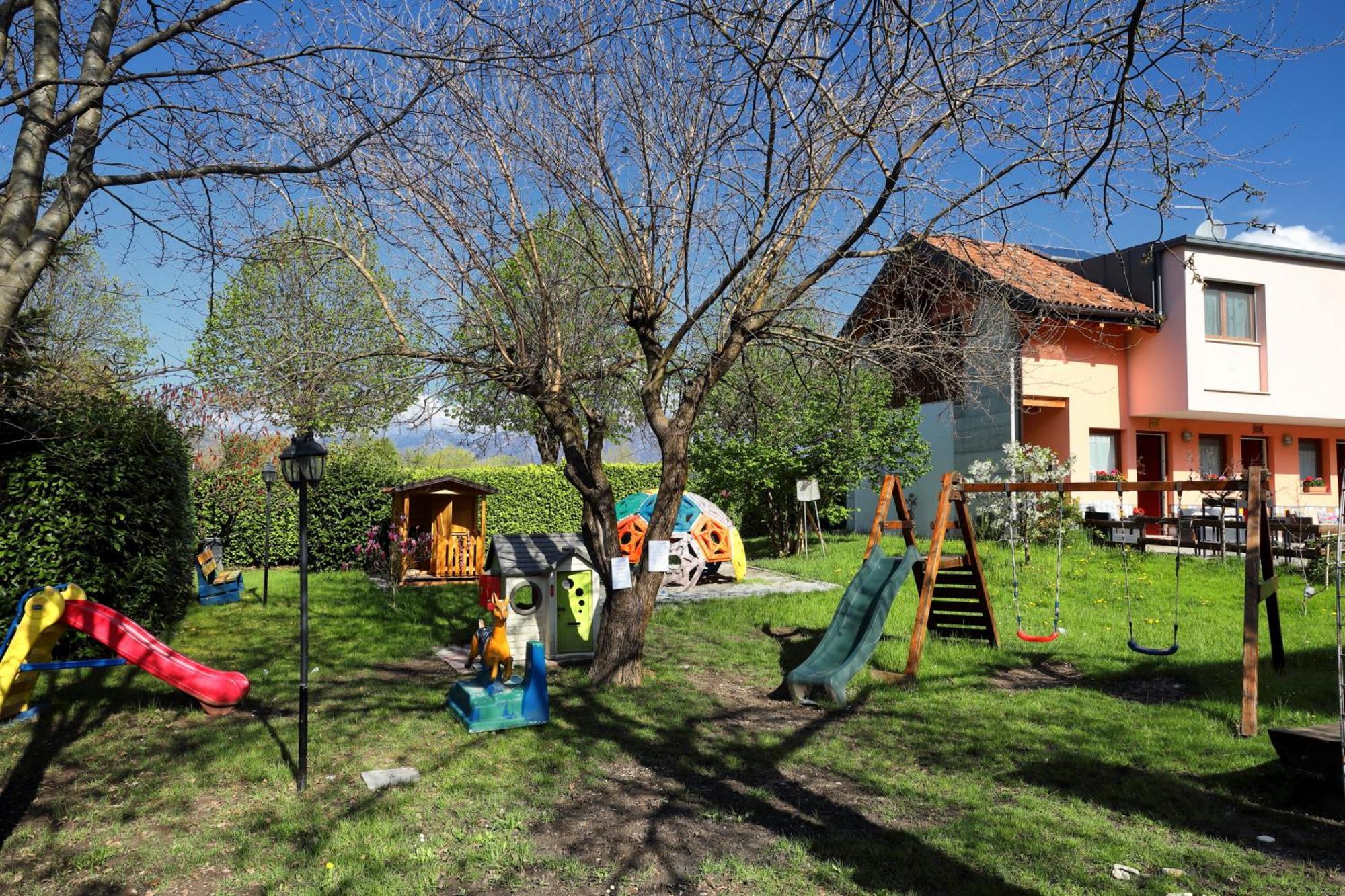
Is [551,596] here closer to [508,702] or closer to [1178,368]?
[508,702]

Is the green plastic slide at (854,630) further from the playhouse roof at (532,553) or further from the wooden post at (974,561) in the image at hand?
the playhouse roof at (532,553)

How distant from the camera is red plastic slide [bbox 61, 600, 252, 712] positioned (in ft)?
22.6

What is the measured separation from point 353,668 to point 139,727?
2.36 metres

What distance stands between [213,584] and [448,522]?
5464 mm

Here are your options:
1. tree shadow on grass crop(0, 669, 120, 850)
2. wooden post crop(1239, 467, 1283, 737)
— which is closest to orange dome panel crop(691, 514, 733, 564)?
wooden post crop(1239, 467, 1283, 737)

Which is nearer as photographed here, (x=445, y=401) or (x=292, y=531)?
(x=445, y=401)

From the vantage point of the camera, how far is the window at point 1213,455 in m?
20.7

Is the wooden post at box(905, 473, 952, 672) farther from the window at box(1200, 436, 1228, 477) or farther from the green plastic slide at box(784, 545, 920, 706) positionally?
the window at box(1200, 436, 1228, 477)

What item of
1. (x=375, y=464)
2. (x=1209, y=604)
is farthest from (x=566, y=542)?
(x=375, y=464)

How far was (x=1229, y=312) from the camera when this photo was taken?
61.3ft

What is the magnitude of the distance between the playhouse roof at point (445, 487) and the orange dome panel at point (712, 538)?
5.08 metres

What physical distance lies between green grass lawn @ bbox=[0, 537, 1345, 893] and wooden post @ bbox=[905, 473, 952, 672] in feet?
0.98

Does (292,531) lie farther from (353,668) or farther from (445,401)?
(445,401)

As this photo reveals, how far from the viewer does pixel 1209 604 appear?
11.4 meters
